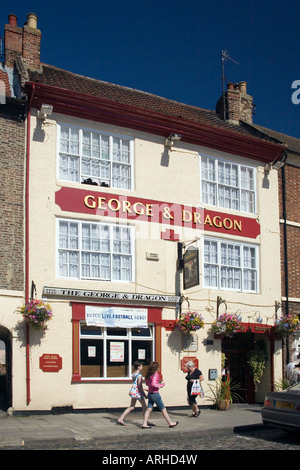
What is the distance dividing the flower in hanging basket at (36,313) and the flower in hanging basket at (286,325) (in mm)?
7939

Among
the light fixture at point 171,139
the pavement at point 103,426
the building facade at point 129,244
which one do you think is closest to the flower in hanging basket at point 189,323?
the building facade at point 129,244

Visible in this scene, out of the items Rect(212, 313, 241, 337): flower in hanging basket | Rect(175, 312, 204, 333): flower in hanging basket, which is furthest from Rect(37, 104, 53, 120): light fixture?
Rect(212, 313, 241, 337): flower in hanging basket

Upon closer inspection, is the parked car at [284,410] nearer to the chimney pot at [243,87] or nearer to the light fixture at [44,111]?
the light fixture at [44,111]

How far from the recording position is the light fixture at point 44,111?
15.9 m

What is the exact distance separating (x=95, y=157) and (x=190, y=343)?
6.27m

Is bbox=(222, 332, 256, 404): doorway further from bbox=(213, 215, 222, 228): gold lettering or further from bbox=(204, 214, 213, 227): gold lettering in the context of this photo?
bbox=(204, 214, 213, 227): gold lettering

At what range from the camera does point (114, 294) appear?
53.6 feet

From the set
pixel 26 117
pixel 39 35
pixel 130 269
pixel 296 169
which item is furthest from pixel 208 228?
pixel 39 35

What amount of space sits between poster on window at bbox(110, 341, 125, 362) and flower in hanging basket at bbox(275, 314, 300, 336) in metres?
5.53

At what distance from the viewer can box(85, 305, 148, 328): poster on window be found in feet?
52.5

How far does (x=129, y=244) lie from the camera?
17156 mm

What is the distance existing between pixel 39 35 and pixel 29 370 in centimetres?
1048
